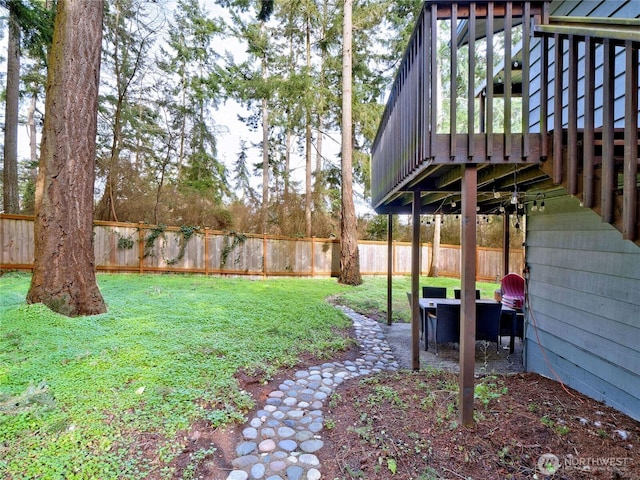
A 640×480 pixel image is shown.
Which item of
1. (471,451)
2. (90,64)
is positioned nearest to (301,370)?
(471,451)

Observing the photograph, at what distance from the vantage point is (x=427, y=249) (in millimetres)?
13586

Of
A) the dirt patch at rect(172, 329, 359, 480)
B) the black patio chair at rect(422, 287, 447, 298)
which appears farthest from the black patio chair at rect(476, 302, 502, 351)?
the dirt patch at rect(172, 329, 359, 480)

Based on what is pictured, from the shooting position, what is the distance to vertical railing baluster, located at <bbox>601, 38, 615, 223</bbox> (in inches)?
70.1

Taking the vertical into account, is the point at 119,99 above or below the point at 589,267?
above

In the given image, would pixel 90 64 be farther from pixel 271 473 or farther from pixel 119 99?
pixel 119 99

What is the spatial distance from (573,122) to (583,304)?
6.63 ft

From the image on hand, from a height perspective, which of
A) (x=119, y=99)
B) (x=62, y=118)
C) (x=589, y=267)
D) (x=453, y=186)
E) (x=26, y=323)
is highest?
(x=119, y=99)

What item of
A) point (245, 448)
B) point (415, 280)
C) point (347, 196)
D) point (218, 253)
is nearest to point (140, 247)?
point (218, 253)

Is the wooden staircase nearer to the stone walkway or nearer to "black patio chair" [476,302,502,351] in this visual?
the stone walkway

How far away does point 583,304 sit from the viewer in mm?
3184

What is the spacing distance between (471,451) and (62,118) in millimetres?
5687

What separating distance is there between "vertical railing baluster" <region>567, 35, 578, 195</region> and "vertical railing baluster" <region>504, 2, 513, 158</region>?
A: 0.33 m

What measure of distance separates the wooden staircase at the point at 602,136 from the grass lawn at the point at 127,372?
2852 mm

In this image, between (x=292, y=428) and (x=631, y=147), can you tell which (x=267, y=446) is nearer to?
(x=292, y=428)
